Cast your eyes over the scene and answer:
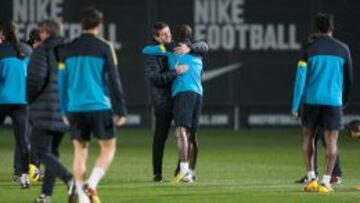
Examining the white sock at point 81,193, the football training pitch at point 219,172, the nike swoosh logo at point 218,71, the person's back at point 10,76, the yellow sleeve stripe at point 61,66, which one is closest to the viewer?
the white sock at point 81,193

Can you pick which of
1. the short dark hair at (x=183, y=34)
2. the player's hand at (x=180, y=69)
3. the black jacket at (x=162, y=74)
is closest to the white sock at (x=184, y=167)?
the black jacket at (x=162, y=74)

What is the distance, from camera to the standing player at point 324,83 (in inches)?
543

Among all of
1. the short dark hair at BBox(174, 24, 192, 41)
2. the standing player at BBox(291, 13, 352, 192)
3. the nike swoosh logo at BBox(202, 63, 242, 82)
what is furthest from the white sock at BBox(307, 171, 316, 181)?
the nike swoosh logo at BBox(202, 63, 242, 82)

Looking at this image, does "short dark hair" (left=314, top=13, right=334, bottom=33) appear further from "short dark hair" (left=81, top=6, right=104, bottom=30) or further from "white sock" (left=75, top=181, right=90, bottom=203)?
"white sock" (left=75, top=181, right=90, bottom=203)

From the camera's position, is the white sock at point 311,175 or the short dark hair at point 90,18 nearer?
the short dark hair at point 90,18

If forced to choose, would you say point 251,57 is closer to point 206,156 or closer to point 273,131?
point 273,131

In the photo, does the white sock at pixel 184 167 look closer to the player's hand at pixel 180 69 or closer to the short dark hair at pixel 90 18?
the player's hand at pixel 180 69

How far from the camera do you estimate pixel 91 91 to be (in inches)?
459

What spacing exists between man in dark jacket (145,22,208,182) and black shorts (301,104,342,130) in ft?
7.37

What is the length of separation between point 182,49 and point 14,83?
7.31 ft

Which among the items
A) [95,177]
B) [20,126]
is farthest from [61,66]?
[20,126]

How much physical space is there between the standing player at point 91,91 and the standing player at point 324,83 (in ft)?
9.78

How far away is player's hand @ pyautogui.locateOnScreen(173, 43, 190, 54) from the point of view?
15521mm

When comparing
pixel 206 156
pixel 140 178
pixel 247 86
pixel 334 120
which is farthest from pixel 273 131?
pixel 334 120
